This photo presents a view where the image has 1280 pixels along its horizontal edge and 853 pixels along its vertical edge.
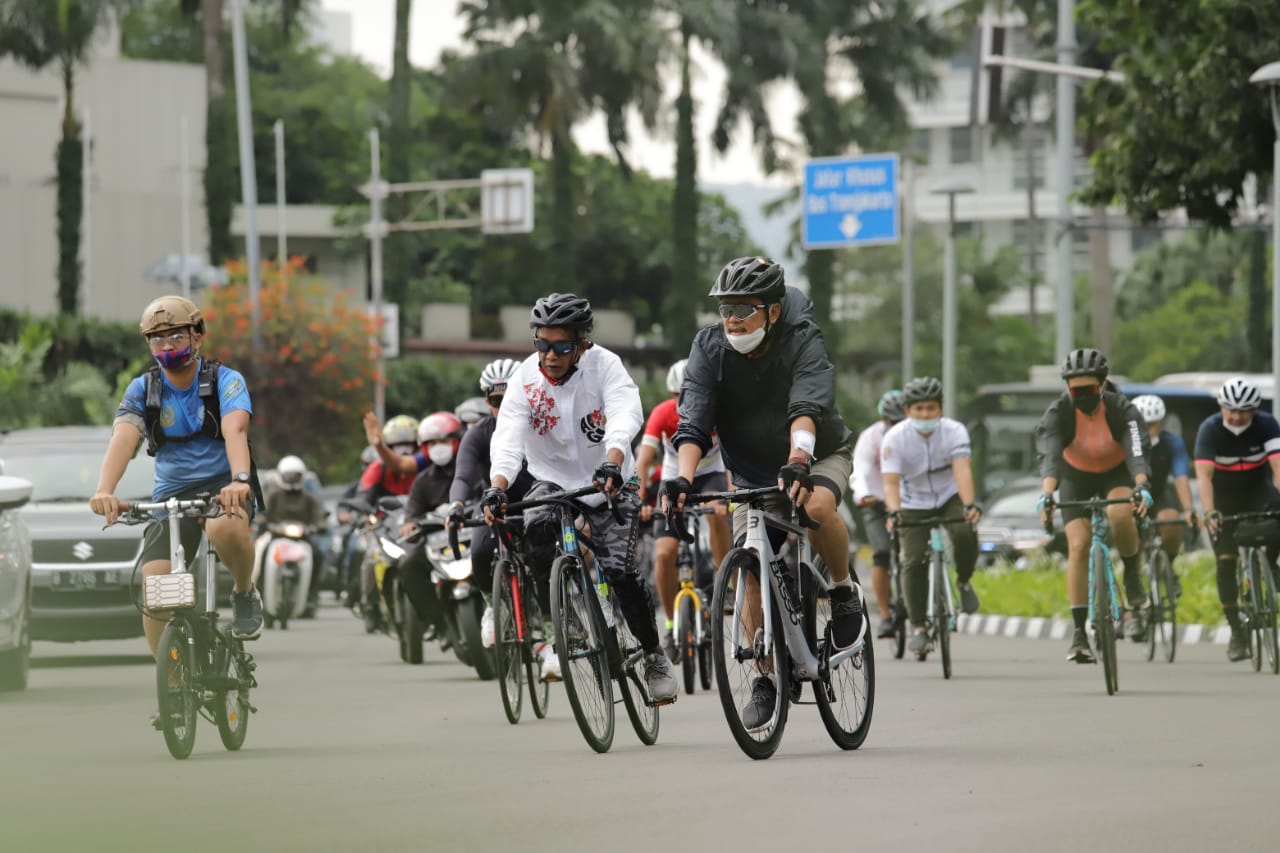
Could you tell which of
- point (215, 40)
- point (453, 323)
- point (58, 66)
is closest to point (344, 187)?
point (453, 323)

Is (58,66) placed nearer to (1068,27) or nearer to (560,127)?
(560,127)

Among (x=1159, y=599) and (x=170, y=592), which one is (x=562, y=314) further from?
(x=1159, y=599)

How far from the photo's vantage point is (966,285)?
72500 millimetres

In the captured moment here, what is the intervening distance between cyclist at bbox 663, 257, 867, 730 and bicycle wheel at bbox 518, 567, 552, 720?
1730 mm

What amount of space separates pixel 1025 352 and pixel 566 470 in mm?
58932

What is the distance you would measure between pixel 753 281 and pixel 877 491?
27.4 feet

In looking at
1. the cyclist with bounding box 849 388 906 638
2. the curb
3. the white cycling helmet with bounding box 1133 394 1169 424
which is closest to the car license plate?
the cyclist with bounding box 849 388 906 638

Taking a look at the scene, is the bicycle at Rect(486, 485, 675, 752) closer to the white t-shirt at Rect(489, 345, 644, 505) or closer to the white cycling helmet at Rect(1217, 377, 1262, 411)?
the white t-shirt at Rect(489, 345, 644, 505)

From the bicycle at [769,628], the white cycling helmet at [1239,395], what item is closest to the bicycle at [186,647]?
the bicycle at [769,628]

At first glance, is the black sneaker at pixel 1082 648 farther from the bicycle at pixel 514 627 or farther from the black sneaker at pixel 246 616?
the black sneaker at pixel 246 616

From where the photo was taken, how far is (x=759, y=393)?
32.4 feet

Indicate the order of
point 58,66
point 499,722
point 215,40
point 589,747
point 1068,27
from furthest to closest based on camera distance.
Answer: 1. point 58,66
2. point 215,40
3. point 1068,27
4. point 499,722
5. point 589,747

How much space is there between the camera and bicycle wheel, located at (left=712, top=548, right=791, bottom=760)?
9.32 metres

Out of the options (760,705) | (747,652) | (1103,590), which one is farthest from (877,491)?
(747,652)
